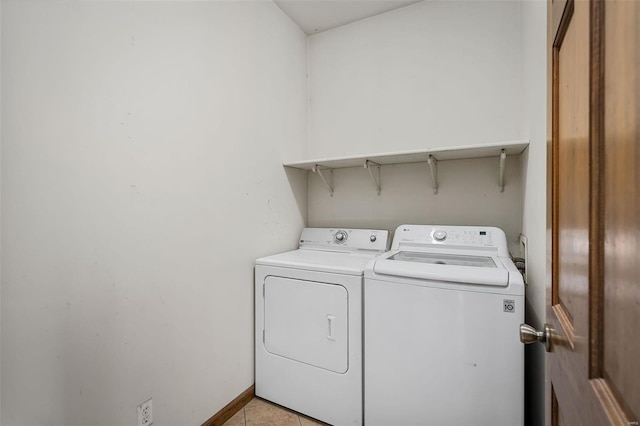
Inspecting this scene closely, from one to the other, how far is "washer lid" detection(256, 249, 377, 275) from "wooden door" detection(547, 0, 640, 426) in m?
1.04

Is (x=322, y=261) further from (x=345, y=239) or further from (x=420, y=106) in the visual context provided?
(x=420, y=106)

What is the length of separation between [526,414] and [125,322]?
1.98 metres

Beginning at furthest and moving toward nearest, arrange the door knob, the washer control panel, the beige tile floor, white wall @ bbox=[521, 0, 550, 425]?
the washer control panel, the beige tile floor, white wall @ bbox=[521, 0, 550, 425], the door knob

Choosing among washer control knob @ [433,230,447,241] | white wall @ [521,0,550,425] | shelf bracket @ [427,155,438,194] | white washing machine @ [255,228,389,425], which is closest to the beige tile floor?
white washing machine @ [255,228,389,425]

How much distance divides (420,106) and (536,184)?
1.04 meters

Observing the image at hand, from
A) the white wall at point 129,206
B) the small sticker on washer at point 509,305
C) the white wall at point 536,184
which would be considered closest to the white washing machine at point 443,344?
Answer: the small sticker on washer at point 509,305

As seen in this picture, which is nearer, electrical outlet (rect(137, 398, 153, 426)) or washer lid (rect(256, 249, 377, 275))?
electrical outlet (rect(137, 398, 153, 426))

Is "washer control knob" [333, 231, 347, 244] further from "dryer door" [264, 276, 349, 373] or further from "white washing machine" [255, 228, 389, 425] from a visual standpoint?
"dryer door" [264, 276, 349, 373]

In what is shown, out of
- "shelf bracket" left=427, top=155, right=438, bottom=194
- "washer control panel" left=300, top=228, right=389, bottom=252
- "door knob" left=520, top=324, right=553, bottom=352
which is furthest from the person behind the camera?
"washer control panel" left=300, top=228, right=389, bottom=252

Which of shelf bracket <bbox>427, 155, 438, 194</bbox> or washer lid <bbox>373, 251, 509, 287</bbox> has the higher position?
shelf bracket <bbox>427, 155, 438, 194</bbox>

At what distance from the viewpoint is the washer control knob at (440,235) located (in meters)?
1.87

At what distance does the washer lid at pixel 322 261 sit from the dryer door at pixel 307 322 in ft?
0.29

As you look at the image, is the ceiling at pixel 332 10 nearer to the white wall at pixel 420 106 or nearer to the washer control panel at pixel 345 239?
the white wall at pixel 420 106

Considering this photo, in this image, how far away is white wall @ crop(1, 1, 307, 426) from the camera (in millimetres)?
944
